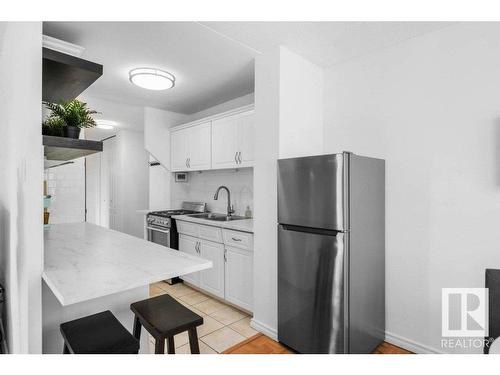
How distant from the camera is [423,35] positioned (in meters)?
2.18

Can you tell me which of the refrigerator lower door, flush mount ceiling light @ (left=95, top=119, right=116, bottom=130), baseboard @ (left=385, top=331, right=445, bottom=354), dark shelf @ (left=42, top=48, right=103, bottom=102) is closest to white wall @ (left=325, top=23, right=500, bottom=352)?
baseboard @ (left=385, top=331, right=445, bottom=354)

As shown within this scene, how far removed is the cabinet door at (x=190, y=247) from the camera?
136 inches

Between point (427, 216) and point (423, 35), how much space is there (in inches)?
52.4

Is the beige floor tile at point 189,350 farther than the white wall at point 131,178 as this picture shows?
No

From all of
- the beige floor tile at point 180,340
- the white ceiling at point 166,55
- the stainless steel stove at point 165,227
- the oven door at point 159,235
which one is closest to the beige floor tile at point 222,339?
the beige floor tile at point 180,340

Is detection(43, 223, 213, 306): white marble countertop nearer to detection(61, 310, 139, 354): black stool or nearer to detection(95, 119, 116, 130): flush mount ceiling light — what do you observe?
detection(61, 310, 139, 354): black stool

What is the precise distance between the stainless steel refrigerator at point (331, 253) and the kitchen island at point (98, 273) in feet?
3.09

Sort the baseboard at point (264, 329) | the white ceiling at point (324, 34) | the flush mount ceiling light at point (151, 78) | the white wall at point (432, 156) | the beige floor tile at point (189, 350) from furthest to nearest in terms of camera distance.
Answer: the flush mount ceiling light at point (151, 78) → the baseboard at point (264, 329) → the beige floor tile at point (189, 350) → the white ceiling at point (324, 34) → the white wall at point (432, 156)

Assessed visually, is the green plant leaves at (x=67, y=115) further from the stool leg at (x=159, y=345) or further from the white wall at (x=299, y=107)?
the white wall at (x=299, y=107)

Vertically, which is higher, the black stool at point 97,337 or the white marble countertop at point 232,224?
the white marble countertop at point 232,224

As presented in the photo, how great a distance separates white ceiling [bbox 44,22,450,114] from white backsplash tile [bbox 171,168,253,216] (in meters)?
1.19

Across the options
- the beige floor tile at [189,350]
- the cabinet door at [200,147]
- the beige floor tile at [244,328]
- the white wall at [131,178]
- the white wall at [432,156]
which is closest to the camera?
the white wall at [432,156]

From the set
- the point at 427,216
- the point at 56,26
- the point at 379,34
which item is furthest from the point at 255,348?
the point at 56,26
